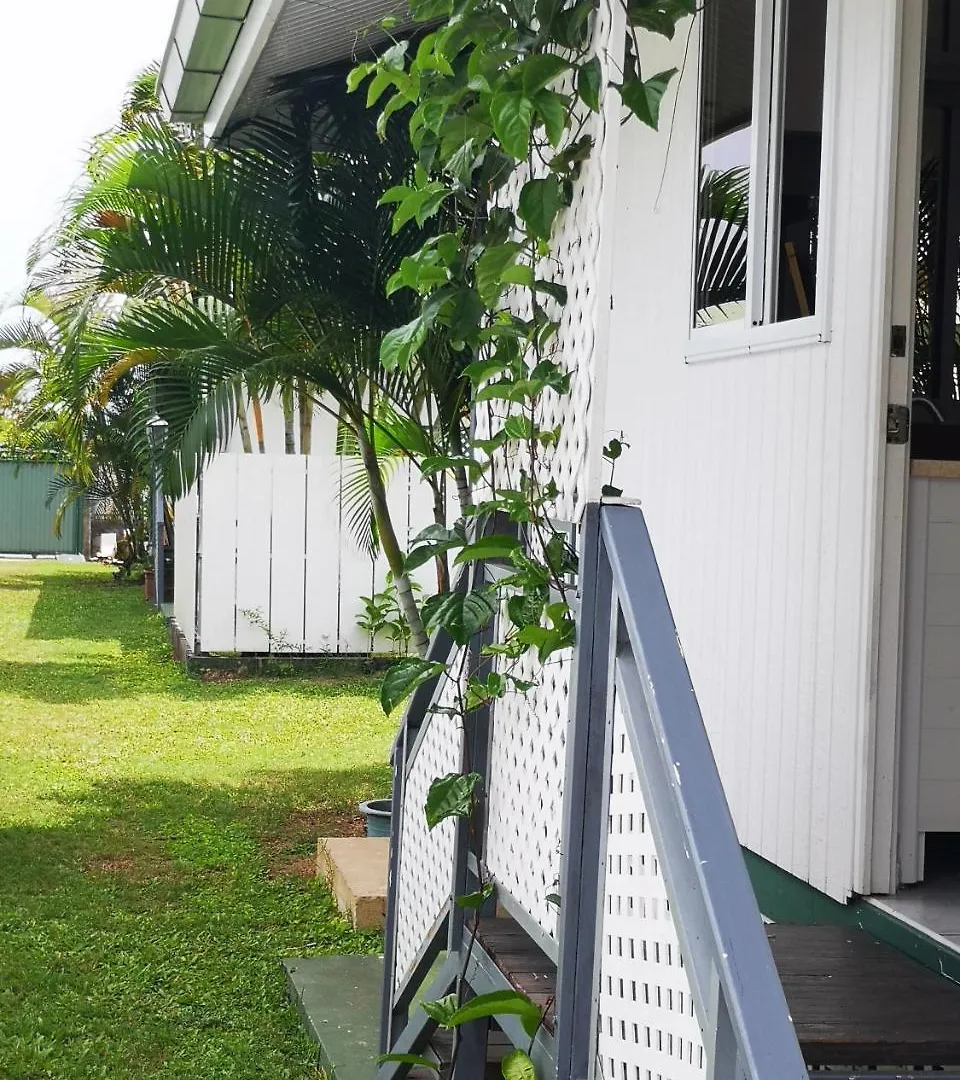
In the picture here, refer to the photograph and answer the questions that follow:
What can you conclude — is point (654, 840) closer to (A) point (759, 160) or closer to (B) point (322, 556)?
(A) point (759, 160)

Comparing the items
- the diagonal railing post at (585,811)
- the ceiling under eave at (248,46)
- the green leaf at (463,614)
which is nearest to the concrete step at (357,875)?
the green leaf at (463,614)

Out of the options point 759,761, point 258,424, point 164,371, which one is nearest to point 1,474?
point 258,424

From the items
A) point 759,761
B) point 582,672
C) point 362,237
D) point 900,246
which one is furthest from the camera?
point 362,237

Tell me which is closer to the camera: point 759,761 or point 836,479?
point 836,479

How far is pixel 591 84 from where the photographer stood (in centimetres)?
238

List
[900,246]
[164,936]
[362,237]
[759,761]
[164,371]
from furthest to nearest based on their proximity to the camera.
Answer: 1. [164,371]
2. [362,237]
3. [164,936]
4. [759,761]
5. [900,246]

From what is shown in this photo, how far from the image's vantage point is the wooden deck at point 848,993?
2.35 metres

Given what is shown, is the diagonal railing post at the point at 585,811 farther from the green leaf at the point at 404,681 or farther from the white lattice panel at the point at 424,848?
the white lattice panel at the point at 424,848

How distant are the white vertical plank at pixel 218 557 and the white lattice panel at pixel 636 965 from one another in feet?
30.6

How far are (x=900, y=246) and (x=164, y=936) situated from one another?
357 centimetres

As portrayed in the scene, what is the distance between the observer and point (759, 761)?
358cm

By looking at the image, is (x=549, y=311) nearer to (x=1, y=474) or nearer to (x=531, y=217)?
(x=531, y=217)

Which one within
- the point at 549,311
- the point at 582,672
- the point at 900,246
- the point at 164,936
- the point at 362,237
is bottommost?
the point at 164,936

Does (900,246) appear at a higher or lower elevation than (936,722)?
higher
